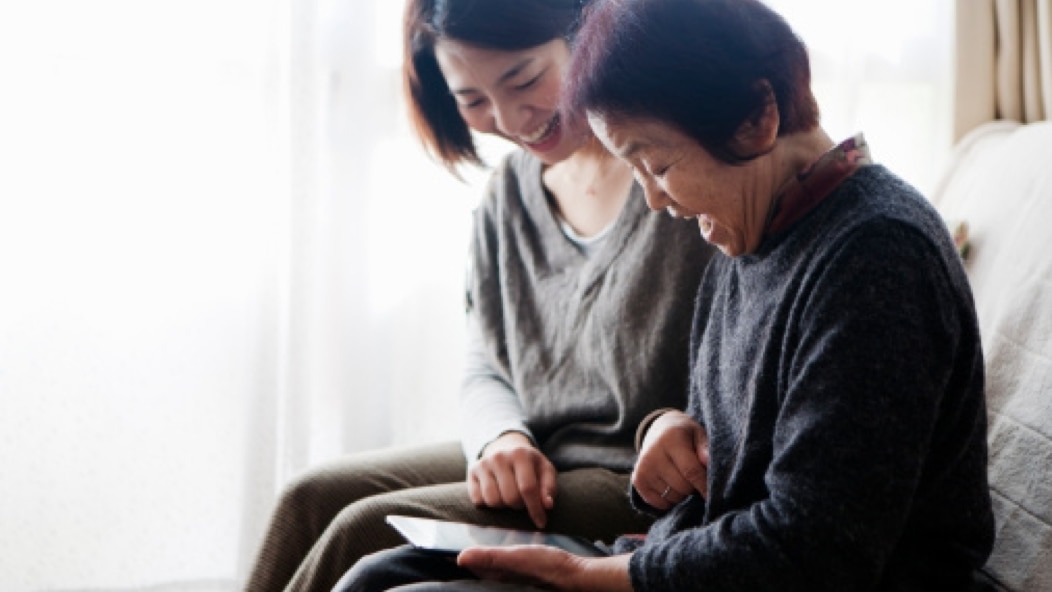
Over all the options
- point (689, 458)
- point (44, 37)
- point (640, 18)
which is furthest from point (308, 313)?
point (640, 18)

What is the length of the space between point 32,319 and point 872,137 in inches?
51.9

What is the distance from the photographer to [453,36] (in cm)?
143

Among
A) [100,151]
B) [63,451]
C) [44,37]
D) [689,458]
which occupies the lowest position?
[63,451]

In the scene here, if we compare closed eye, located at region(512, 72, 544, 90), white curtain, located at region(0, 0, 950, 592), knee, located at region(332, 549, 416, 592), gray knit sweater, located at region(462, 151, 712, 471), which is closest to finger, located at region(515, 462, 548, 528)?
gray knit sweater, located at region(462, 151, 712, 471)

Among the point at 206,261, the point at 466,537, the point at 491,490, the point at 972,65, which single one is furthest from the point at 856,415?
the point at 206,261

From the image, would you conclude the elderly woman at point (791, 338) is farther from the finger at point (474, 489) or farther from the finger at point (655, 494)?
the finger at point (474, 489)

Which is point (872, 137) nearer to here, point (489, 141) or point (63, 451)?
point (489, 141)

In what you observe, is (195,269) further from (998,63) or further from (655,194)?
(998,63)

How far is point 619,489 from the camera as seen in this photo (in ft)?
4.42

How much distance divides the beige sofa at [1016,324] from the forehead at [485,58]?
1.74ft

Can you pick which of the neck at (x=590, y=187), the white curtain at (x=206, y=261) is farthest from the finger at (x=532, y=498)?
the white curtain at (x=206, y=261)

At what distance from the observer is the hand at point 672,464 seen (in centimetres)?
115

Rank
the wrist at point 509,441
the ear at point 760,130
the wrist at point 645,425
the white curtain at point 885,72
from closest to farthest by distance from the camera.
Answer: the ear at point 760,130 → the wrist at point 645,425 → the wrist at point 509,441 → the white curtain at point 885,72

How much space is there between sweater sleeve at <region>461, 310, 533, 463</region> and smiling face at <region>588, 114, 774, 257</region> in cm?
48
